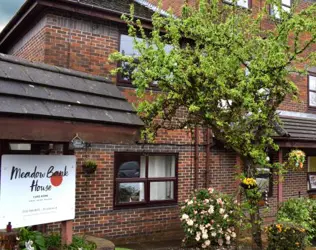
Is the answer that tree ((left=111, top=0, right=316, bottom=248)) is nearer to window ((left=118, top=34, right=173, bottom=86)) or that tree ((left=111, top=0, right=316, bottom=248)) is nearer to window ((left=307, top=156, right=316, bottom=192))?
window ((left=118, top=34, right=173, bottom=86))

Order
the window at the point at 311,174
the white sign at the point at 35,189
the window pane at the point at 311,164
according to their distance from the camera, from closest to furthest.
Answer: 1. the white sign at the point at 35,189
2. the window at the point at 311,174
3. the window pane at the point at 311,164

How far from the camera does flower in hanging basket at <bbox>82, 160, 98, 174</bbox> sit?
8008 millimetres

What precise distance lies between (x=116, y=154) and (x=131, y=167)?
582mm

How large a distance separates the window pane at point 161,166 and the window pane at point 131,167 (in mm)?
257

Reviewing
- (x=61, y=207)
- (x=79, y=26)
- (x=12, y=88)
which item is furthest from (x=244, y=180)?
(x=79, y=26)

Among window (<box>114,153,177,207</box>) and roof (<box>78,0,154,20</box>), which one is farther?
roof (<box>78,0,154,20</box>)

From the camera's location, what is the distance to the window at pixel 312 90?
45.8 ft

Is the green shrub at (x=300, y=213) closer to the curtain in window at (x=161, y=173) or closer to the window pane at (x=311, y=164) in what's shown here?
the curtain in window at (x=161, y=173)

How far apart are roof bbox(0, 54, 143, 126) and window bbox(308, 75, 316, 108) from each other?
417 inches

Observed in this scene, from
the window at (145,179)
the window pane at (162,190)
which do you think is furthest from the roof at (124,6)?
the window pane at (162,190)

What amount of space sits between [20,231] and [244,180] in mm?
3873

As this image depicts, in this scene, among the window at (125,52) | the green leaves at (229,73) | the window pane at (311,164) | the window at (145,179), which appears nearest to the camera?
the green leaves at (229,73)

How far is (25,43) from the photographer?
9562mm

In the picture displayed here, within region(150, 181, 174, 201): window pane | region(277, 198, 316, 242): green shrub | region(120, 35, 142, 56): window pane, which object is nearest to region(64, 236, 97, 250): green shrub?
region(150, 181, 174, 201): window pane
